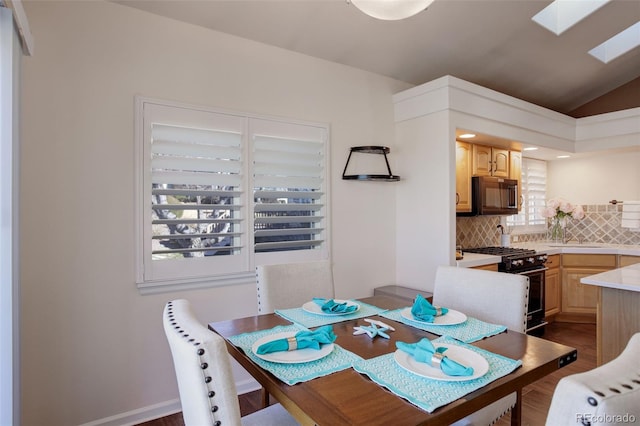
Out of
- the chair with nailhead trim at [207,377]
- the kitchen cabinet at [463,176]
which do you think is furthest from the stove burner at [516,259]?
the chair with nailhead trim at [207,377]

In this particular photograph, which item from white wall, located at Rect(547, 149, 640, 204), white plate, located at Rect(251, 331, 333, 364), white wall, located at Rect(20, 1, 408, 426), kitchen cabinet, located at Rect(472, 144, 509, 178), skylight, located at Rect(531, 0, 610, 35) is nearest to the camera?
white plate, located at Rect(251, 331, 333, 364)

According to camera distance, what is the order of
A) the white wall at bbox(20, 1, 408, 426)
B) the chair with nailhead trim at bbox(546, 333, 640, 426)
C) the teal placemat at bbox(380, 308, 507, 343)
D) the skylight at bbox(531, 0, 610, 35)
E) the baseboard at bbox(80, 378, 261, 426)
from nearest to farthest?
1. the chair with nailhead trim at bbox(546, 333, 640, 426)
2. the teal placemat at bbox(380, 308, 507, 343)
3. the white wall at bbox(20, 1, 408, 426)
4. the baseboard at bbox(80, 378, 261, 426)
5. the skylight at bbox(531, 0, 610, 35)

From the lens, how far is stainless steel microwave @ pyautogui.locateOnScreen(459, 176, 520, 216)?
3.62m

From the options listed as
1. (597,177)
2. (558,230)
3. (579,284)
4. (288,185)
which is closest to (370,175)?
(288,185)

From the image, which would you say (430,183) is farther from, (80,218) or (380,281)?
(80,218)

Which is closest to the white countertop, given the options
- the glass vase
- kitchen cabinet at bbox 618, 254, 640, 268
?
kitchen cabinet at bbox 618, 254, 640, 268

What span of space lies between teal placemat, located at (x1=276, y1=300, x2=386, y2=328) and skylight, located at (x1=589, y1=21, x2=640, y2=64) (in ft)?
Result: 12.0

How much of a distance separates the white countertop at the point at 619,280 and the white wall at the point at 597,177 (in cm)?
268

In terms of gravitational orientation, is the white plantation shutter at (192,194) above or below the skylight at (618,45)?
below

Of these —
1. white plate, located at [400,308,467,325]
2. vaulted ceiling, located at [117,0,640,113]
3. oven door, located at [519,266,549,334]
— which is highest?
vaulted ceiling, located at [117,0,640,113]

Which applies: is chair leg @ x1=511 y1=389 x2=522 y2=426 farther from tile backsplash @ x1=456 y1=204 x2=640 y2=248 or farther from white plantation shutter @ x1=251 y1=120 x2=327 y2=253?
tile backsplash @ x1=456 y1=204 x2=640 y2=248

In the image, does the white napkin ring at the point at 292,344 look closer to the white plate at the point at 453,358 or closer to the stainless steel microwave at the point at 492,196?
the white plate at the point at 453,358

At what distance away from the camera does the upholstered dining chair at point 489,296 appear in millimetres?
1699

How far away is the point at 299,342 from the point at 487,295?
1.04m
